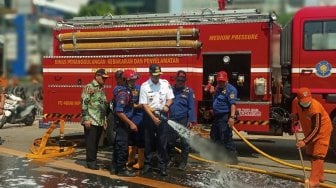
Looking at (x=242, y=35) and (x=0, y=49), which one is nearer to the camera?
(x=242, y=35)

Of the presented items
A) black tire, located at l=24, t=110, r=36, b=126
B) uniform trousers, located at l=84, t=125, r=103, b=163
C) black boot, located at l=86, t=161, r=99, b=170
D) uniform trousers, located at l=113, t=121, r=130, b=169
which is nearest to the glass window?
uniform trousers, located at l=113, t=121, r=130, b=169

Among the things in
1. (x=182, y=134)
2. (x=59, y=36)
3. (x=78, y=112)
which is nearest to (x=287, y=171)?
(x=182, y=134)

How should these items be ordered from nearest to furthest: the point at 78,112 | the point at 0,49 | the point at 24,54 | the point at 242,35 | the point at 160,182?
the point at 160,182 → the point at 242,35 → the point at 78,112 → the point at 0,49 → the point at 24,54

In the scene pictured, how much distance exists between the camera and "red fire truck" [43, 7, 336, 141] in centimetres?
902

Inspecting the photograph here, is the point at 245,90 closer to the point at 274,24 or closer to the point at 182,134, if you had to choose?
the point at 274,24

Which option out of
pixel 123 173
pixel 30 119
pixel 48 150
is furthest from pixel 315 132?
pixel 30 119

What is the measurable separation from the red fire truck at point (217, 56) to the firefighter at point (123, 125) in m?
1.84

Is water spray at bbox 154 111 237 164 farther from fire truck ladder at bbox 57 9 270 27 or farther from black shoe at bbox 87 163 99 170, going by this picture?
fire truck ladder at bbox 57 9 270 27

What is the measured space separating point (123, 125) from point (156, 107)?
1.87ft

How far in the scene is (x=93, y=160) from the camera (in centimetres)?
820

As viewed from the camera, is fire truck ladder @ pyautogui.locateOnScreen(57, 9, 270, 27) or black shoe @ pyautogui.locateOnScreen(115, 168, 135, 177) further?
fire truck ladder @ pyautogui.locateOnScreen(57, 9, 270, 27)

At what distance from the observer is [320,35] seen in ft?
29.5

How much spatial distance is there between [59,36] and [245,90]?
4013mm

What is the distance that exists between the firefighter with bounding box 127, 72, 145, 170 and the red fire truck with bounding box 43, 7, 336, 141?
1646 millimetres
